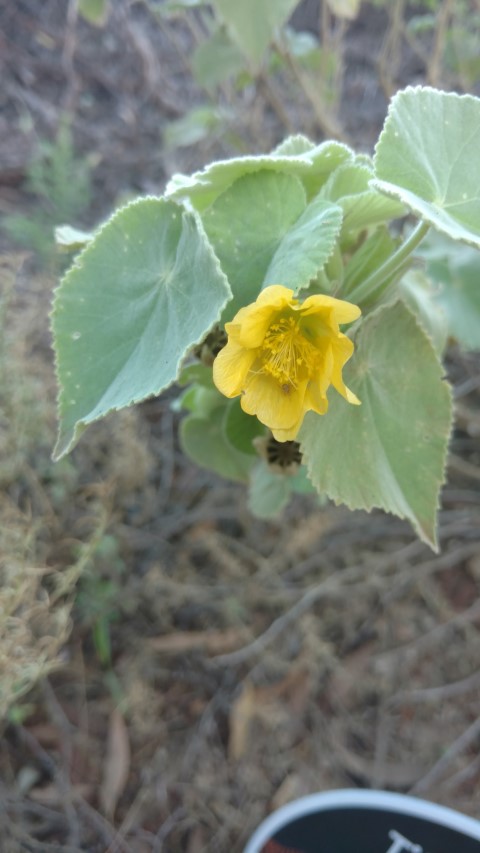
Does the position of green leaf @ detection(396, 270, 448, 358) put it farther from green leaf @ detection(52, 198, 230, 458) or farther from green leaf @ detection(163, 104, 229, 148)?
green leaf @ detection(163, 104, 229, 148)

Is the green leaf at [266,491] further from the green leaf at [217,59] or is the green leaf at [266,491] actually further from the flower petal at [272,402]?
the green leaf at [217,59]

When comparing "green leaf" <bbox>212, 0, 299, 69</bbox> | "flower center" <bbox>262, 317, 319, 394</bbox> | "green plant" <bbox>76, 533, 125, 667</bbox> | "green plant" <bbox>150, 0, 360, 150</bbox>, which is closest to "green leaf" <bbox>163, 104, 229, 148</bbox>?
"green plant" <bbox>150, 0, 360, 150</bbox>

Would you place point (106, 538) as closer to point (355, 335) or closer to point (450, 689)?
point (450, 689)

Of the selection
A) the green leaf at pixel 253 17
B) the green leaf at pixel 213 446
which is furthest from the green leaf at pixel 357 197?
the green leaf at pixel 253 17

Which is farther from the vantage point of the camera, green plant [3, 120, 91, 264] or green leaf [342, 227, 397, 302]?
green plant [3, 120, 91, 264]

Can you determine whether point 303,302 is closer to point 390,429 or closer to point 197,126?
point 390,429

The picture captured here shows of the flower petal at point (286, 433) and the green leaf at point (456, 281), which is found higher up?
the green leaf at point (456, 281)
